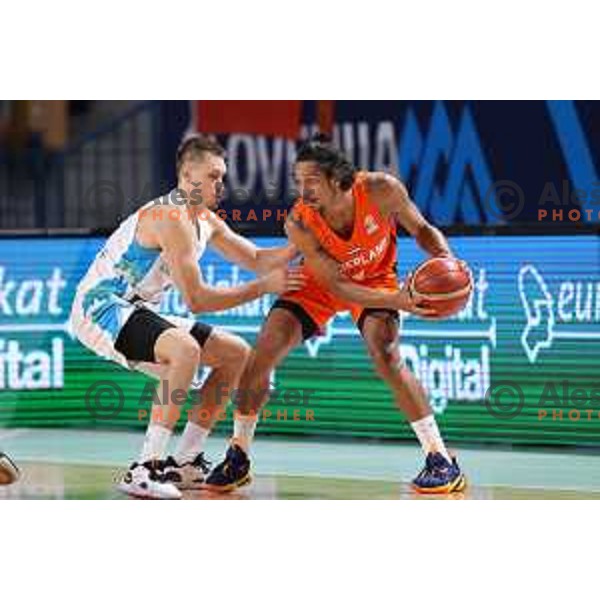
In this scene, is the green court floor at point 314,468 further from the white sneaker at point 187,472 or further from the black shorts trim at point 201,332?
the black shorts trim at point 201,332

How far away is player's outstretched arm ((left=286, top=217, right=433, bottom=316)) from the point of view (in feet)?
27.3

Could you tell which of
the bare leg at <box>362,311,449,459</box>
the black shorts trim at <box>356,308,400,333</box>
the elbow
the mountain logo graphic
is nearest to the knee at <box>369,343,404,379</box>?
the bare leg at <box>362,311,449,459</box>

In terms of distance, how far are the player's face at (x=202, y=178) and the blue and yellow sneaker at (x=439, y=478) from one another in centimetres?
165

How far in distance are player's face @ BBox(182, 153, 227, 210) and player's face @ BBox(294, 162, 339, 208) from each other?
0.41 meters

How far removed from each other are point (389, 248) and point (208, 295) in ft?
2.95

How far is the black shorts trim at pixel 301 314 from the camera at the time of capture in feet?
28.0

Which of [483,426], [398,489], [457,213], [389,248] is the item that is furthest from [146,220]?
[457,213]

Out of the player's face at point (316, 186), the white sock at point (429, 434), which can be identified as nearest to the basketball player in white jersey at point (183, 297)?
the player's face at point (316, 186)

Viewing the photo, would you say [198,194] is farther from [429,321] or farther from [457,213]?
[457,213]

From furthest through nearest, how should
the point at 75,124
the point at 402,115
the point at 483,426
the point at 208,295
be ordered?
1. the point at 402,115
2. the point at 75,124
3. the point at 483,426
4. the point at 208,295

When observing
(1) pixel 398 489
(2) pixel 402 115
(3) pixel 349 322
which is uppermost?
(2) pixel 402 115

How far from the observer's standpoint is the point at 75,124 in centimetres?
1152

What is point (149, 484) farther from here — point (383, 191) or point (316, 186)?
point (383, 191)

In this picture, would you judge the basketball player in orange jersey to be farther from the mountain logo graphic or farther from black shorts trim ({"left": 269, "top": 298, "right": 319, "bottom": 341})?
the mountain logo graphic
